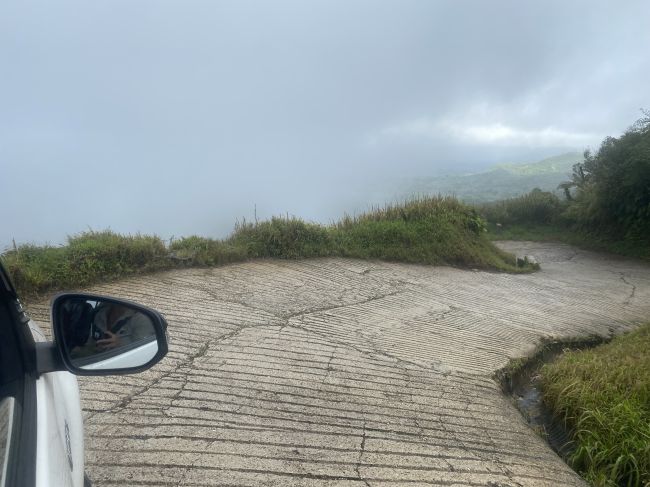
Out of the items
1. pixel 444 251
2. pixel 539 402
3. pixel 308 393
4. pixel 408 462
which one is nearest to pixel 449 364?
pixel 539 402

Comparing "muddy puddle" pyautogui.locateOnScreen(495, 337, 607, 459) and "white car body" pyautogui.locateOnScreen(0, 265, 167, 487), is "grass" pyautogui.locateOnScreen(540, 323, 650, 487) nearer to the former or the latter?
"muddy puddle" pyautogui.locateOnScreen(495, 337, 607, 459)

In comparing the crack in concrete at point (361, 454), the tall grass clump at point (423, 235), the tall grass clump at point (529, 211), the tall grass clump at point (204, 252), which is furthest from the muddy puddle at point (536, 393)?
the tall grass clump at point (529, 211)

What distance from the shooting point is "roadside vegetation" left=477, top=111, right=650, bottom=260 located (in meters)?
16.5

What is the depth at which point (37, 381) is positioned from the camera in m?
1.51

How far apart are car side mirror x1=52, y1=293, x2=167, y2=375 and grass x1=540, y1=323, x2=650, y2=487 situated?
10.9 feet

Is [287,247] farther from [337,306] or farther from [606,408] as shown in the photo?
[606,408]

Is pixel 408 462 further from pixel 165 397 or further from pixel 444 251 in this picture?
pixel 444 251

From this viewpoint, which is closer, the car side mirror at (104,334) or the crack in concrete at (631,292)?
the car side mirror at (104,334)

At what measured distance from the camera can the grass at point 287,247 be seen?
6.43 metres

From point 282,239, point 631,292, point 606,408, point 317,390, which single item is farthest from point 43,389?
point 631,292

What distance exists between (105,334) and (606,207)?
19.2 meters

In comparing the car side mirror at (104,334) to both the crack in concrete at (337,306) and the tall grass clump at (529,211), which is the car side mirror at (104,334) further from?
the tall grass clump at (529,211)

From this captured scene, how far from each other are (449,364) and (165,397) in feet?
9.56

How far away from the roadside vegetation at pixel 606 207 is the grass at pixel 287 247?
5.92 m
